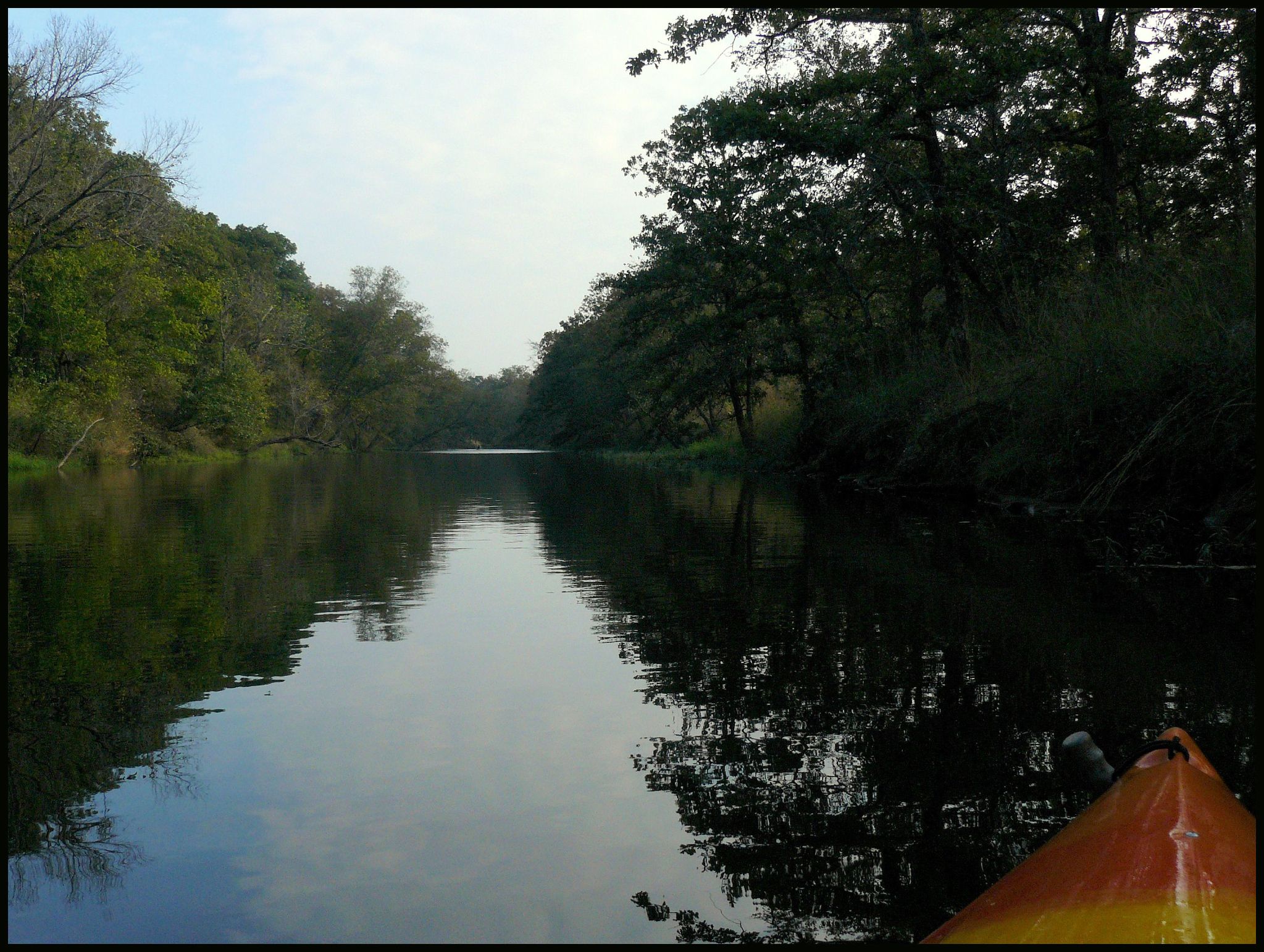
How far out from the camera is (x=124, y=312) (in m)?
33.8

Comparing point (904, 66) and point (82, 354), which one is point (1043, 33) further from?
point (82, 354)

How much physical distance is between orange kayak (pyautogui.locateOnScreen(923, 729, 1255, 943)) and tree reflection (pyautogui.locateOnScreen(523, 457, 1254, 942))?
1.26ft

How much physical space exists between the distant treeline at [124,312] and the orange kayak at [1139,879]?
28.2 meters

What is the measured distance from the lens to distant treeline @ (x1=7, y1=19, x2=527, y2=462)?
26.0m

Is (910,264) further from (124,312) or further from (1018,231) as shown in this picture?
(124,312)

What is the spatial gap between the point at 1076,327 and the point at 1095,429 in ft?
4.66

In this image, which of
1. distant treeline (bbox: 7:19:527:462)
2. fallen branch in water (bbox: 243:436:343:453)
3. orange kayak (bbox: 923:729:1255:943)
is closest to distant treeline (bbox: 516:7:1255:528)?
orange kayak (bbox: 923:729:1255:943)

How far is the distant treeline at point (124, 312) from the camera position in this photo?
26.0m

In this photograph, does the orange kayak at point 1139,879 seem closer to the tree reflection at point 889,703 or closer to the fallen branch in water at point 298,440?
the tree reflection at point 889,703

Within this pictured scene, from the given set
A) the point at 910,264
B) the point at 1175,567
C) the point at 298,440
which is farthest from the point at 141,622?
the point at 298,440

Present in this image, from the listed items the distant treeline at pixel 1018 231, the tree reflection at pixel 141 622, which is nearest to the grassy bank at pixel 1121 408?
the distant treeline at pixel 1018 231

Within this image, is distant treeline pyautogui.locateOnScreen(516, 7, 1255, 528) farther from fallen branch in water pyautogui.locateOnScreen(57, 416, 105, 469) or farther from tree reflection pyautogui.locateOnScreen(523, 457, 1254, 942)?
fallen branch in water pyautogui.locateOnScreen(57, 416, 105, 469)

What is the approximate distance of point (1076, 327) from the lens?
10.8m

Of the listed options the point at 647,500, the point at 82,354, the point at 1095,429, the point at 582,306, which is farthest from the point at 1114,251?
the point at 582,306
